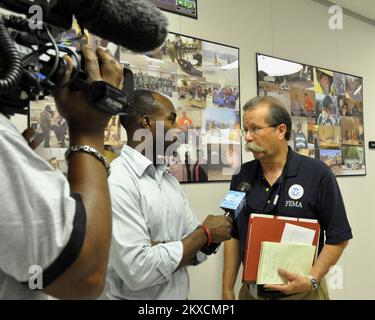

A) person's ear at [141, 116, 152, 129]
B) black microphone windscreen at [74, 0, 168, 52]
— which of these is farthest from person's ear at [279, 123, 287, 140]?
black microphone windscreen at [74, 0, 168, 52]

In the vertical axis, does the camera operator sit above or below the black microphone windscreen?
below

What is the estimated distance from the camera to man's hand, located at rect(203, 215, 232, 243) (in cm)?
125

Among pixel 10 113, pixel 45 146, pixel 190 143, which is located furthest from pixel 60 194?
pixel 190 143

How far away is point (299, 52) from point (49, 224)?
2431mm

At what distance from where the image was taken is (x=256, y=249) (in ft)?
4.83

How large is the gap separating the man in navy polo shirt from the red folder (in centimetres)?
8

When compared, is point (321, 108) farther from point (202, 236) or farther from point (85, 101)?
point (85, 101)

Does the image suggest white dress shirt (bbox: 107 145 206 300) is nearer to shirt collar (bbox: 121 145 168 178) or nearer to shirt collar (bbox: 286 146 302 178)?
shirt collar (bbox: 121 145 168 178)

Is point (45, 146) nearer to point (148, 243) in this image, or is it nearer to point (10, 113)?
point (148, 243)

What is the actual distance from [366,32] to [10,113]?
3.21 metres

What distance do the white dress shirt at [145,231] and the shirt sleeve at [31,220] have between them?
0.61 meters

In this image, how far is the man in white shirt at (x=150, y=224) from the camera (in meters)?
1.10

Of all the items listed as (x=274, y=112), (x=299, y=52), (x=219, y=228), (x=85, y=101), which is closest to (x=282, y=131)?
(x=274, y=112)

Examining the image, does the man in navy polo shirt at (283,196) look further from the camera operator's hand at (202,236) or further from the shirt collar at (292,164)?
the camera operator's hand at (202,236)
